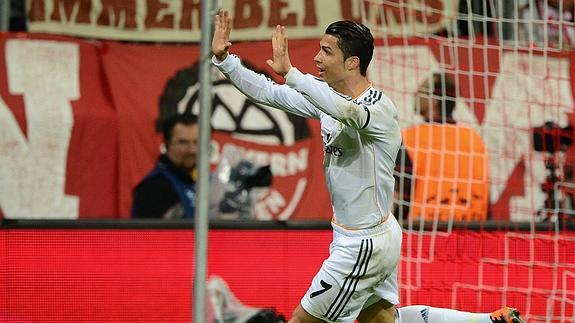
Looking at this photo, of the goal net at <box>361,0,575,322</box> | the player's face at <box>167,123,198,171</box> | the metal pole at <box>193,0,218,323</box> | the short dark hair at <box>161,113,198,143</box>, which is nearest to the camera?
the metal pole at <box>193,0,218,323</box>

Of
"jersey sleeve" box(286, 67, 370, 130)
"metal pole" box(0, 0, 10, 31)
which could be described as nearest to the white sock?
"jersey sleeve" box(286, 67, 370, 130)

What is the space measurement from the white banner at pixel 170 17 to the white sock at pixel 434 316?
18.6 feet

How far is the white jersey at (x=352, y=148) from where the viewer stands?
6156mm

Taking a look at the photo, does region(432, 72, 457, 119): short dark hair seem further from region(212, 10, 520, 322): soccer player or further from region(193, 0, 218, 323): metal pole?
region(212, 10, 520, 322): soccer player

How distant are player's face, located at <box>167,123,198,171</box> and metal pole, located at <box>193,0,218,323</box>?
2.91m

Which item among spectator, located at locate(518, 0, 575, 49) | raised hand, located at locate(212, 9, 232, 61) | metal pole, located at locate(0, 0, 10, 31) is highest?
metal pole, located at locate(0, 0, 10, 31)

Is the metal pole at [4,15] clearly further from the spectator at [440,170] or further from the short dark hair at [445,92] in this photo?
the spectator at [440,170]

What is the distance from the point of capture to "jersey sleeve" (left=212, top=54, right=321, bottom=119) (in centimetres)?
616

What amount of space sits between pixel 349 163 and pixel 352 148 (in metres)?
0.07

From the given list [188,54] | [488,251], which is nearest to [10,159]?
[188,54]

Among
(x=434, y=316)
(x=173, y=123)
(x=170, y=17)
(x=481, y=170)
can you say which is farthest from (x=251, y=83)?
(x=170, y=17)

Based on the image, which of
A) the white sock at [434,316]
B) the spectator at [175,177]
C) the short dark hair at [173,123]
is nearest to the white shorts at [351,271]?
the white sock at [434,316]

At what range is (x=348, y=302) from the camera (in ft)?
20.5

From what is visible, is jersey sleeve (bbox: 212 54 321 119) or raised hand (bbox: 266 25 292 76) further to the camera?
jersey sleeve (bbox: 212 54 321 119)
